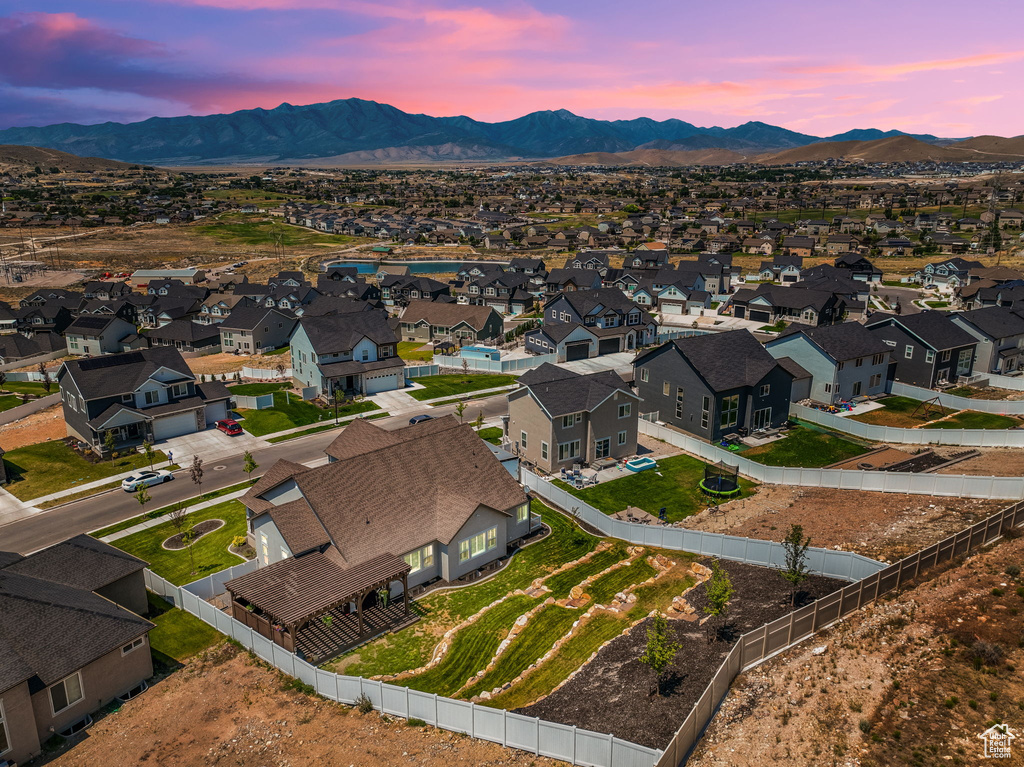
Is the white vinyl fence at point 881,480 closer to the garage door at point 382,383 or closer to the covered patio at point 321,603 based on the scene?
the covered patio at point 321,603

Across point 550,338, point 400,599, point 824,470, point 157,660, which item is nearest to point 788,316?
point 550,338

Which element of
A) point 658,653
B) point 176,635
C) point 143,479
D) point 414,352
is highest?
point 658,653

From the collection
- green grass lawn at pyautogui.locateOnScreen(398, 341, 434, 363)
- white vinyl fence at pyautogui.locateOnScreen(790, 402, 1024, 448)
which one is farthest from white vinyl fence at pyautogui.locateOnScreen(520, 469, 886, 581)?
green grass lawn at pyautogui.locateOnScreen(398, 341, 434, 363)

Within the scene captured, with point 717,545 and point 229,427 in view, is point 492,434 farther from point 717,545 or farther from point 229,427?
point 717,545

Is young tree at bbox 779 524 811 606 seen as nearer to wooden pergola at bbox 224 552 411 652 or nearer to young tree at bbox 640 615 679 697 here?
young tree at bbox 640 615 679 697

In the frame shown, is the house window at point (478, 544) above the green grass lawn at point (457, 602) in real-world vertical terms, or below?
above

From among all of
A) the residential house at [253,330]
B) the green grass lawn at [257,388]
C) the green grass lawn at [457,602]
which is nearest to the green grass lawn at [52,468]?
the green grass lawn at [257,388]

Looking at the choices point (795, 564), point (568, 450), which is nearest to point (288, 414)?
point (568, 450)

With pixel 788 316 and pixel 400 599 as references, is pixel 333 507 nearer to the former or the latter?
pixel 400 599
